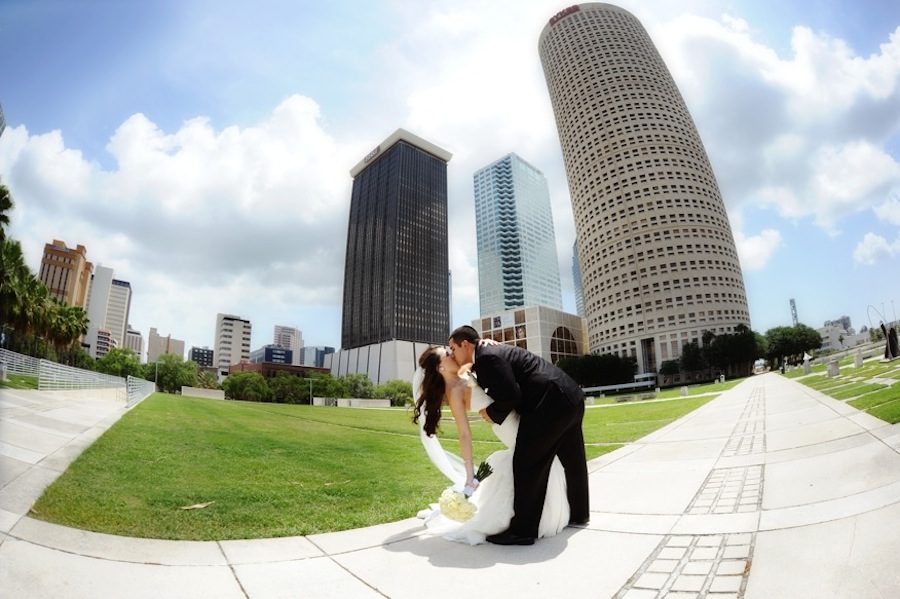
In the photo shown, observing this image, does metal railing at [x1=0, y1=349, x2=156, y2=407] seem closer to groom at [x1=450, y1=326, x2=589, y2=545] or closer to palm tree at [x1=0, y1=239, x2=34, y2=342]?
palm tree at [x1=0, y1=239, x2=34, y2=342]

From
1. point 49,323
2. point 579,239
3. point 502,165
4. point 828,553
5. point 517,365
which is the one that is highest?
point 502,165

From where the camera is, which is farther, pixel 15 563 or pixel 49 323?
pixel 49 323

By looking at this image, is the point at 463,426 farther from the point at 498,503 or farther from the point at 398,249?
the point at 398,249

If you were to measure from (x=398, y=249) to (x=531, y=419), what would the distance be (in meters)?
148

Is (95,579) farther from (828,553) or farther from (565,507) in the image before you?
(828,553)

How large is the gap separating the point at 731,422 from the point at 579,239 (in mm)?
118524

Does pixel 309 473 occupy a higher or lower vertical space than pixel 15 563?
lower

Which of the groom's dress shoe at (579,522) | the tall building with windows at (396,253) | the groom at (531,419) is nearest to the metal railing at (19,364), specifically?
the groom at (531,419)

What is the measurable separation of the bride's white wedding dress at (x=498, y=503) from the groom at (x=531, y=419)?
0.08 m

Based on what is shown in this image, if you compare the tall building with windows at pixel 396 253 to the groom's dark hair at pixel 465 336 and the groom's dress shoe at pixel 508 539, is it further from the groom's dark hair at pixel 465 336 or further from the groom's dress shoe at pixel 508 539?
the groom's dress shoe at pixel 508 539

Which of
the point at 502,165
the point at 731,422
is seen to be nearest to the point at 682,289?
the point at 731,422

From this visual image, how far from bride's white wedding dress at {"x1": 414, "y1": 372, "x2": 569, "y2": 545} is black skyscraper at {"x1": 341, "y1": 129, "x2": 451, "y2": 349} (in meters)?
139

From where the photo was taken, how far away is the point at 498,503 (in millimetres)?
3811

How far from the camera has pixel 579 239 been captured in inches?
4865
